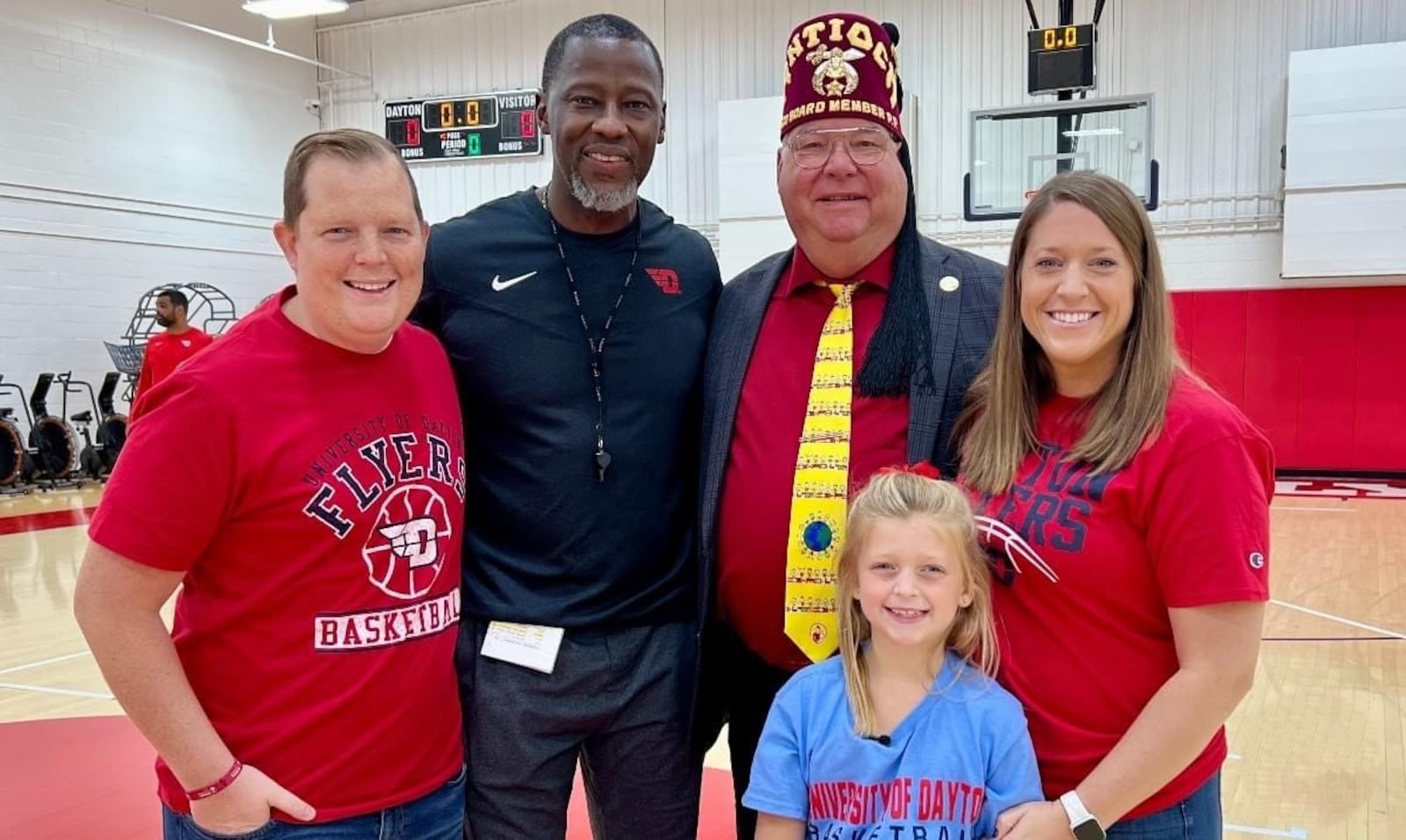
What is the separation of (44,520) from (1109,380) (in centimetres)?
986

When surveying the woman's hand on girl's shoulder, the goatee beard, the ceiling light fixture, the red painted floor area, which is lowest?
the red painted floor area

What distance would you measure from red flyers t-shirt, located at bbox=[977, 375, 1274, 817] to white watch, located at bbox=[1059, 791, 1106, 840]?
7 centimetres

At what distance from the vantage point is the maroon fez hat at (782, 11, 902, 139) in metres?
2.15

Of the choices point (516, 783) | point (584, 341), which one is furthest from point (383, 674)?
point (584, 341)

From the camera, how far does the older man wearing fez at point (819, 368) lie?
1.97m

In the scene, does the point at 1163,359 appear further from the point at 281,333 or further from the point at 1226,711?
the point at 281,333

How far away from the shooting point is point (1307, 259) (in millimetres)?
10375

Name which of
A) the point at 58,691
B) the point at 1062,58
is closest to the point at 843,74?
the point at 58,691

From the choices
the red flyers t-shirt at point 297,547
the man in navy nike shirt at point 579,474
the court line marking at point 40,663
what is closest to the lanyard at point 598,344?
the man in navy nike shirt at point 579,474

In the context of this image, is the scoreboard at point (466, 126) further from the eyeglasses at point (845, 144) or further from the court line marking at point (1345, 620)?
the eyeglasses at point (845, 144)

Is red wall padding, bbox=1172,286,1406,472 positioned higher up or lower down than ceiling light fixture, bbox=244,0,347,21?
lower down

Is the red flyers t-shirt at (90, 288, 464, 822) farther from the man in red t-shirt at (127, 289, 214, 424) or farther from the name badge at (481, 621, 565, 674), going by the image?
the man in red t-shirt at (127, 289, 214, 424)

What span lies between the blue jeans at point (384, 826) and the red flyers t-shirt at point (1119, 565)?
95cm

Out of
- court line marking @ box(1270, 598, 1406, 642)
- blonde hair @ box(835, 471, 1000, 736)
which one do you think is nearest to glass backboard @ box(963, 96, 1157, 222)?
court line marking @ box(1270, 598, 1406, 642)
